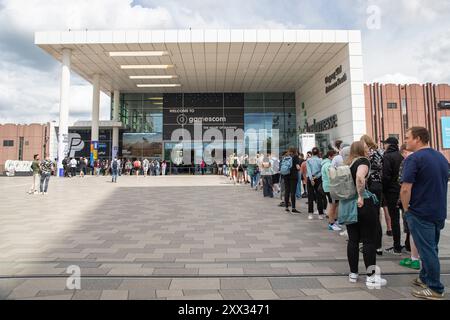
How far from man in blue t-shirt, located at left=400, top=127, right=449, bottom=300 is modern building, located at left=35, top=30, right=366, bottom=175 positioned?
59.8ft

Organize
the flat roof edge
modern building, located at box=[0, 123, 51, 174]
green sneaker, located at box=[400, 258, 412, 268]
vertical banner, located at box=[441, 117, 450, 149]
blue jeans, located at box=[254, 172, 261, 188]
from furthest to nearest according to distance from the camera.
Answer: modern building, located at box=[0, 123, 51, 174] < vertical banner, located at box=[441, 117, 450, 149] < the flat roof edge < blue jeans, located at box=[254, 172, 261, 188] < green sneaker, located at box=[400, 258, 412, 268]

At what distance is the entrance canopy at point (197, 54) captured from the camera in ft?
68.2

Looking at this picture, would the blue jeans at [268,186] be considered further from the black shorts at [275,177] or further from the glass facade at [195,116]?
the glass facade at [195,116]

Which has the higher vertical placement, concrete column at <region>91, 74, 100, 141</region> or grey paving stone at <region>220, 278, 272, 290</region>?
concrete column at <region>91, 74, 100, 141</region>

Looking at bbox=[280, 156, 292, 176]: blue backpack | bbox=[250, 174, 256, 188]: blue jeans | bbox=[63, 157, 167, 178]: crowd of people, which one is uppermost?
bbox=[63, 157, 167, 178]: crowd of people

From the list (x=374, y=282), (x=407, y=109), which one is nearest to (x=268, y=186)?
(x=374, y=282)

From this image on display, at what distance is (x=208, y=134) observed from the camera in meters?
32.9

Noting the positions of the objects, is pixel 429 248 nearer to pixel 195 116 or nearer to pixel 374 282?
pixel 374 282

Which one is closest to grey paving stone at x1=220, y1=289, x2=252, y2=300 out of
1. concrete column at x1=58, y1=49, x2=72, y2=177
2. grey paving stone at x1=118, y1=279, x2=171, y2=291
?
grey paving stone at x1=118, y1=279, x2=171, y2=291

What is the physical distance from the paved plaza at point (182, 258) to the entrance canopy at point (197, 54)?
51.4ft

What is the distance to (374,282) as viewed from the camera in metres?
3.49

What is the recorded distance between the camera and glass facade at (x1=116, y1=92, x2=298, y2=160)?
32781 mm

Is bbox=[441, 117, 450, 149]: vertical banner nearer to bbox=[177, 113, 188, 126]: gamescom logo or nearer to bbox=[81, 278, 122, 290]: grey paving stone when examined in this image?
bbox=[177, 113, 188, 126]: gamescom logo

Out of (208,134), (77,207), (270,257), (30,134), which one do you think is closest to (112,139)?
(208,134)
